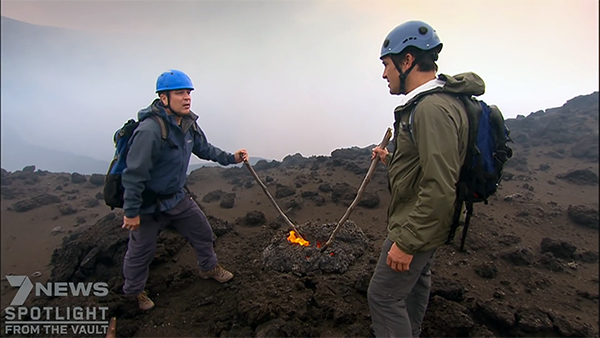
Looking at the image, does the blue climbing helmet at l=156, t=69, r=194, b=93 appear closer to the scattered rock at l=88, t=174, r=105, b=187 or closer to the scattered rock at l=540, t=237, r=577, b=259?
the scattered rock at l=540, t=237, r=577, b=259

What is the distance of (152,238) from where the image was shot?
3721 mm

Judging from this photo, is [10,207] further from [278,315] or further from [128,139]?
[278,315]

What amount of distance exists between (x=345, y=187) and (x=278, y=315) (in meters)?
5.75

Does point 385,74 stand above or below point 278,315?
above

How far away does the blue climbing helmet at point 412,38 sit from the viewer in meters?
2.42

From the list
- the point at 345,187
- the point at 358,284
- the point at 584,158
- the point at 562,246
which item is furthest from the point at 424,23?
the point at 584,158

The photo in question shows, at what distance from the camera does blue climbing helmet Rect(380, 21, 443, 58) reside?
7.94ft

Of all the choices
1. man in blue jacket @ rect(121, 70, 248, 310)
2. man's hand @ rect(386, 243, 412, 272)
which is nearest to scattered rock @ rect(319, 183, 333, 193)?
man in blue jacket @ rect(121, 70, 248, 310)

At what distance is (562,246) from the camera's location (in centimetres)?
552

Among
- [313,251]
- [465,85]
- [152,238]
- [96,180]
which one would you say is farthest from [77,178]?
[465,85]

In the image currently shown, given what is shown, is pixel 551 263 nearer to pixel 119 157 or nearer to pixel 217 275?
pixel 217 275

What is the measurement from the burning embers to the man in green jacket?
85.5 inches

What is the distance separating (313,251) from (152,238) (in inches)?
97.3

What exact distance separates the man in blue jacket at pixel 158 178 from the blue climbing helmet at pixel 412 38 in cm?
237
